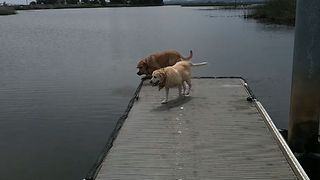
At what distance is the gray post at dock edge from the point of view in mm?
7652

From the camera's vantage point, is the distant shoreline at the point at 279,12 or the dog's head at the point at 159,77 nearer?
the dog's head at the point at 159,77

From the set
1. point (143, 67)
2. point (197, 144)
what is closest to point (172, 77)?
point (197, 144)

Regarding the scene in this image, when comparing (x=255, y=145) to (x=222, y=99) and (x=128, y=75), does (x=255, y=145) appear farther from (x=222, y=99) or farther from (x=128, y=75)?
(x=128, y=75)

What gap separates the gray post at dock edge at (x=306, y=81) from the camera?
25.1ft

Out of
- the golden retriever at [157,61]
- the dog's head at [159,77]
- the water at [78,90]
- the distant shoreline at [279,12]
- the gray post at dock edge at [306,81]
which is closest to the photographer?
the gray post at dock edge at [306,81]

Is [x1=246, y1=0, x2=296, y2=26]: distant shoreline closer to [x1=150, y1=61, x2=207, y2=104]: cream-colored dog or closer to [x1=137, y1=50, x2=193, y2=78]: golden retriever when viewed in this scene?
[x1=137, y1=50, x2=193, y2=78]: golden retriever

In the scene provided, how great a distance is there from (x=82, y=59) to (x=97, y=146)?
566 inches

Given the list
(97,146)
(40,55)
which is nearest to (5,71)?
(40,55)

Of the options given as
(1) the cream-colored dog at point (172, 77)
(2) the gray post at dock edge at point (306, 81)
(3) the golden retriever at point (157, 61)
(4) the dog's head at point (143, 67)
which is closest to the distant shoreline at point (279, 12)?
(3) the golden retriever at point (157, 61)

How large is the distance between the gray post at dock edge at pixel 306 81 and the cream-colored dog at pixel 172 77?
97.4 inches

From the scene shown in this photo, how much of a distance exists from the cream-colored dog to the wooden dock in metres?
0.41

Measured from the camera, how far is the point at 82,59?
78.4 ft

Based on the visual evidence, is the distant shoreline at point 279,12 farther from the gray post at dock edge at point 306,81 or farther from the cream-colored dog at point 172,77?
the gray post at dock edge at point 306,81

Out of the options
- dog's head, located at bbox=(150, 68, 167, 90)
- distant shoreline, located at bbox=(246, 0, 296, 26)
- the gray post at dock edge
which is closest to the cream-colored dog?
dog's head, located at bbox=(150, 68, 167, 90)
